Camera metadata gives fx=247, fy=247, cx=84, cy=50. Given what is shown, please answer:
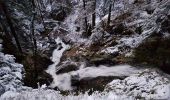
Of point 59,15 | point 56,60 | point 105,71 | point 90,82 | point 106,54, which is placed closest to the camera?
point 90,82

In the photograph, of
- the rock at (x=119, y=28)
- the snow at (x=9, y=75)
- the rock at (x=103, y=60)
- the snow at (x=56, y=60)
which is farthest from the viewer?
the rock at (x=119, y=28)

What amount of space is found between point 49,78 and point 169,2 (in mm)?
10773

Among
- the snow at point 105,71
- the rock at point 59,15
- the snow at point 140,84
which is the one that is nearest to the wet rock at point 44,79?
the snow at point 105,71

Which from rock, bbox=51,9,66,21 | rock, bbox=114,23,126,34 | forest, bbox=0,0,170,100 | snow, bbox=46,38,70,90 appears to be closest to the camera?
forest, bbox=0,0,170,100

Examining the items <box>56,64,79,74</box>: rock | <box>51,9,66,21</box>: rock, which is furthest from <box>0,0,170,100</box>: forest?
<box>51,9,66,21</box>: rock

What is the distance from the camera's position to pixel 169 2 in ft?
52.8

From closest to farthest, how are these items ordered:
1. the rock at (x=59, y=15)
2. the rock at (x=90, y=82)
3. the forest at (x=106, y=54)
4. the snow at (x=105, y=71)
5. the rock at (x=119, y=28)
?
the forest at (x=106, y=54) → the rock at (x=90, y=82) → the snow at (x=105, y=71) → the rock at (x=119, y=28) → the rock at (x=59, y=15)

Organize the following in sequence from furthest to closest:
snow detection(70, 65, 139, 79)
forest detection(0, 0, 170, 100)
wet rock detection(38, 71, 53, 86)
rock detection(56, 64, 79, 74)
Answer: rock detection(56, 64, 79, 74), wet rock detection(38, 71, 53, 86), snow detection(70, 65, 139, 79), forest detection(0, 0, 170, 100)

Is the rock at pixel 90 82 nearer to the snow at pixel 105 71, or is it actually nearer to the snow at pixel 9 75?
the snow at pixel 105 71

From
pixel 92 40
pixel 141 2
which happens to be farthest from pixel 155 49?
pixel 141 2

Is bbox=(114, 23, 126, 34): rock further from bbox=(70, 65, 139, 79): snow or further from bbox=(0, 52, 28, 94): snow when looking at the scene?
bbox=(0, 52, 28, 94): snow

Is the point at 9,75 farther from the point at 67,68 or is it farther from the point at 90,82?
the point at 67,68

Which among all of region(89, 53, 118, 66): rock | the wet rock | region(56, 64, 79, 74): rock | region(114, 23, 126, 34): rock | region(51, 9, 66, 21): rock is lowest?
the wet rock

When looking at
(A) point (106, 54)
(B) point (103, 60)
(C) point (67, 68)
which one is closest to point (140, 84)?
(B) point (103, 60)
